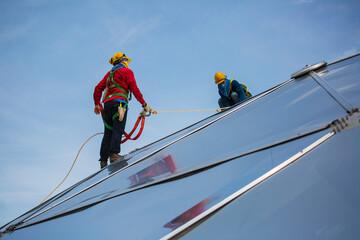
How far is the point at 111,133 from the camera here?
14.9 feet

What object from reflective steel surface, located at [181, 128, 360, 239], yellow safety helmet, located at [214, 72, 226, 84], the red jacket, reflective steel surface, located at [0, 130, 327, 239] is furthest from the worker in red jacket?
reflective steel surface, located at [181, 128, 360, 239]

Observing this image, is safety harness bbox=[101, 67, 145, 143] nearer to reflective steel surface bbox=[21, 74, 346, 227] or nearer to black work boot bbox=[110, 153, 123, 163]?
black work boot bbox=[110, 153, 123, 163]

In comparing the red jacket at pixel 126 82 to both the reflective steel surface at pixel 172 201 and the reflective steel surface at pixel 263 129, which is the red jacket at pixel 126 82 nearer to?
the reflective steel surface at pixel 263 129

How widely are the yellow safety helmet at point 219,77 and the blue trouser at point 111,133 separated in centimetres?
300

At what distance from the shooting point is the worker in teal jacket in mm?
6551

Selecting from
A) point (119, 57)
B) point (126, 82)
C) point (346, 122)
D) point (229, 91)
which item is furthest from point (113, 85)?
point (346, 122)

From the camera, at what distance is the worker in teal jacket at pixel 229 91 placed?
21.5 ft

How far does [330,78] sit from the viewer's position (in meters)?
2.16

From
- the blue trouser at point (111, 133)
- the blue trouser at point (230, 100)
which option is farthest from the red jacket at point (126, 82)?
the blue trouser at point (230, 100)

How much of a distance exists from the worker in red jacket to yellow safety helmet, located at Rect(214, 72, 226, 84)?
8.73ft

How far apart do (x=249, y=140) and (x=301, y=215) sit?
80 centimetres

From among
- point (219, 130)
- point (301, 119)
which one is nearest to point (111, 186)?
point (219, 130)

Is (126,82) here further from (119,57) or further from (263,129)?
(263,129)

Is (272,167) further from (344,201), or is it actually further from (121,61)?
(121,61)
